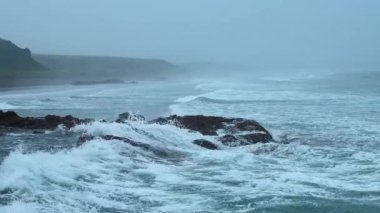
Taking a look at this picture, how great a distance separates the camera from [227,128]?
54.7ft

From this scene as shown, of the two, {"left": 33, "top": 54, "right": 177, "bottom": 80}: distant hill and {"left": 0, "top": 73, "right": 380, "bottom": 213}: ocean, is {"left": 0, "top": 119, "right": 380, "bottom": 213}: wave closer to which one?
{"left": 0, "top": 73, "right": 380, "bottom": 213}: ocean

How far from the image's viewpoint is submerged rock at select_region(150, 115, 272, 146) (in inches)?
586

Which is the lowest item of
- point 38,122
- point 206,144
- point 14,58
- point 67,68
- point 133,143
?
point 206,144

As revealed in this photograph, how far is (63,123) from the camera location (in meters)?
16.6

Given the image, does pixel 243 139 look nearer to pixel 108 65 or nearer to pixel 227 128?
pixel 227 128

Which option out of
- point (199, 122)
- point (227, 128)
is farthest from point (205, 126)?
point (227, 128)

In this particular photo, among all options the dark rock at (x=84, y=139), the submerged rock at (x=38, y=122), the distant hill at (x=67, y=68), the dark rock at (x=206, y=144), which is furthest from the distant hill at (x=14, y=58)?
the dark rock at (x=84, y=139)

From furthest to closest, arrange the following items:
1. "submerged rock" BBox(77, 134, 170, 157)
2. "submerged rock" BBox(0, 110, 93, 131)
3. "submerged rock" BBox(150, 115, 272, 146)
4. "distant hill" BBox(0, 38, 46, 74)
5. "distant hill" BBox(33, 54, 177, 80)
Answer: "distant hill" BBox(33, 54, 177, 80)
"distant hill" BBox(0, 38, 46, 74)
"submerged rock" BBox(0, 110, 93, 131)
"submerged rock" BBox(150, 115, 272, 146)
"submerged rock" BBox(77, 134, 170, 157)

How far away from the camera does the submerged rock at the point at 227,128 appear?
48.9 feet

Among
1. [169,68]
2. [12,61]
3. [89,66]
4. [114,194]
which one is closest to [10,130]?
[114,194]

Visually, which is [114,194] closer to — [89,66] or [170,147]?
[170,147]

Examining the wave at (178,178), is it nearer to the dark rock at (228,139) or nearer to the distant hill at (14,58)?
the dark rock at (228,139)

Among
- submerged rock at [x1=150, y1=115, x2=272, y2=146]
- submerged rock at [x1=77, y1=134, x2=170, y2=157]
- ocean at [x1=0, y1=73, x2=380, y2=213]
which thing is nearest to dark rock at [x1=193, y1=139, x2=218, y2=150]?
submerged rock at [x1=150, y1=115, x2=272, y2=146]

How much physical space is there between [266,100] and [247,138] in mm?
16354
